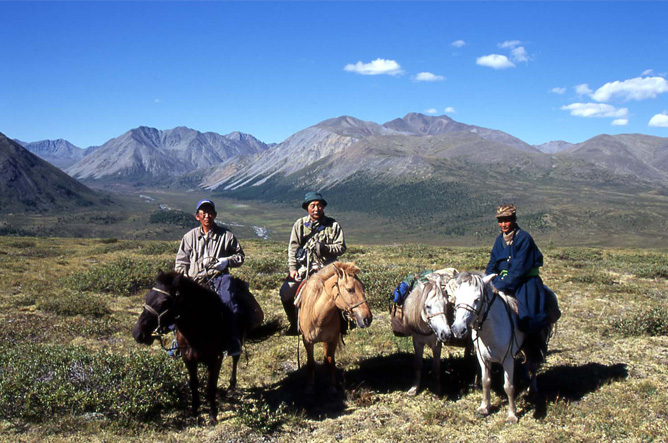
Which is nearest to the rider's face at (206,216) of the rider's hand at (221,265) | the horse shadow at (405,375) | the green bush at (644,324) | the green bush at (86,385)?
the rider's hand at (221,265)

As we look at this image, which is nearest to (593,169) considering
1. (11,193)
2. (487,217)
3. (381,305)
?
(487,217)

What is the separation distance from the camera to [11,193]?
140750 mm

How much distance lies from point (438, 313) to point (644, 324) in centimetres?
735

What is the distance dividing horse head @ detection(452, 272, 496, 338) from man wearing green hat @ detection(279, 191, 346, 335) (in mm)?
2648

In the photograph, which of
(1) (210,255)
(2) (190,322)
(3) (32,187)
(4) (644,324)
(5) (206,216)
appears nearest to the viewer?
(2) (190,322)

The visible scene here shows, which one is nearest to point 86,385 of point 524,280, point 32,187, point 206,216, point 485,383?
point 206,216

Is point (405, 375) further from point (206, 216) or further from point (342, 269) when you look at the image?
point (206, 216)

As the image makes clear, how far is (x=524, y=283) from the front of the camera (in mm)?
6512

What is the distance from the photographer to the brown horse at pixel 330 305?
6020mm

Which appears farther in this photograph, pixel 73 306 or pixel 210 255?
pixel 73 306

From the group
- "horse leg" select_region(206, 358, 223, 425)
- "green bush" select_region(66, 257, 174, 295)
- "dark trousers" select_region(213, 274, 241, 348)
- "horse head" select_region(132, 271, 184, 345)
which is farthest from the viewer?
"green bush" select_region(66, 257, 174, 295)

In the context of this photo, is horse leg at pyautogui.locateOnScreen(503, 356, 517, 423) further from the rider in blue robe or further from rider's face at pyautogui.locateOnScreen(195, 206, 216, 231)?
rider's face at pyautogui.locateOnScreen(195, 206, 216, 231)

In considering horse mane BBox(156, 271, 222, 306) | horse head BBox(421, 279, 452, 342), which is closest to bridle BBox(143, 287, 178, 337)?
horse mane BBox(156, 271, 222, 306)

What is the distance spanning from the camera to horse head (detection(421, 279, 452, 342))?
5398mm
